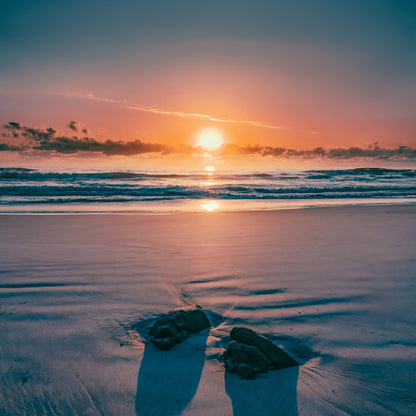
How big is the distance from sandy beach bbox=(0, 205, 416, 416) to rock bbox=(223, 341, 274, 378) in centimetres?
7

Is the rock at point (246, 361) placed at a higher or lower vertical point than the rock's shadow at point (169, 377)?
higher

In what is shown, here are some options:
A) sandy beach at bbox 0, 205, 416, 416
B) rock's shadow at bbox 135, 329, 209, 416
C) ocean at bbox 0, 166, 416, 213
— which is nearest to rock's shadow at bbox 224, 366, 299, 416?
sandy beach at bbox 0, 205, 416, 416

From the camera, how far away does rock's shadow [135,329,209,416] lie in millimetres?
1968

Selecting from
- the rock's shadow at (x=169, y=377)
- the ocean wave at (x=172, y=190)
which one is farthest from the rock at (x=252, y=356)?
the ocean wave at (x=172, y=190)

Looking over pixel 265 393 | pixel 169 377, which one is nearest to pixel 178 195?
pixel 169 377

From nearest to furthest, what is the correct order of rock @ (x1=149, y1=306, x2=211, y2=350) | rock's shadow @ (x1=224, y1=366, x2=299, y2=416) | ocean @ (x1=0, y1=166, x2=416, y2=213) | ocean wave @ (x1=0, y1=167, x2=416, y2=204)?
rock's shadow @ (x1=224, y1=366, x2=299, y2=416), rock @ (x1=149, y1=306, x2=211, y2=350), ocean @ (x1=0, y1=166, x2=416, y2=213), ocean wave @ (x1=0, y1=167, x2=416, y2=204)

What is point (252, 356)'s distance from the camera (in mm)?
2242

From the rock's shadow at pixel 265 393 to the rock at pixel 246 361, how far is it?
42 mm

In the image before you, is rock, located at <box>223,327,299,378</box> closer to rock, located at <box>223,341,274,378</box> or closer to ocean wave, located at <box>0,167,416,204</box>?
rock, located at <box>223,341,274,378</box>

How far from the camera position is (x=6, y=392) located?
6.70 feet

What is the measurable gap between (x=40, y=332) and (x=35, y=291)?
44.7 inches

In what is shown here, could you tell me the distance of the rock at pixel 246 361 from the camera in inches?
86.1

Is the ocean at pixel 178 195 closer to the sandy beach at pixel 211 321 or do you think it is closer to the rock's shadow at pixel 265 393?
the sandy beach at pixel 211 321

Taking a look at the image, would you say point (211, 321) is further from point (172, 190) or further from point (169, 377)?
point (172, 190)
